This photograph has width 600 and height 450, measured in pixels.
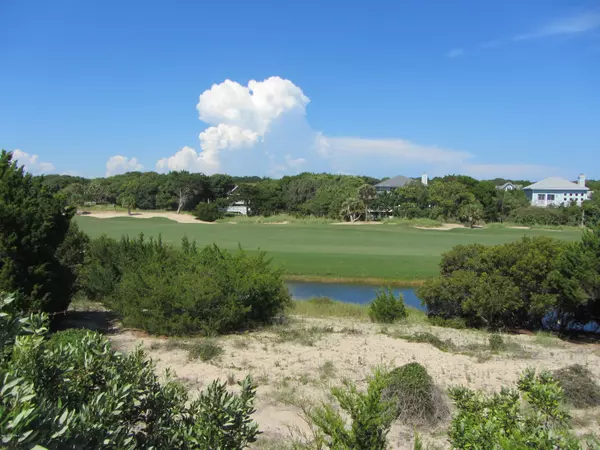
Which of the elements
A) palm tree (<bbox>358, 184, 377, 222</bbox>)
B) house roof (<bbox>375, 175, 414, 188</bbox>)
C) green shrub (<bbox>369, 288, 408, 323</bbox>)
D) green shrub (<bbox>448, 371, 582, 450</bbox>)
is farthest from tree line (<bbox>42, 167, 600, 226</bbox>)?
green shrub (<bbox>448, 371, 582, 450</bbox>)

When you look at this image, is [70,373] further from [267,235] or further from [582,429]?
[267,235]

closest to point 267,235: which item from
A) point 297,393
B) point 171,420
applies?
point 297,393

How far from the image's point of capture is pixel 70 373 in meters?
4.21

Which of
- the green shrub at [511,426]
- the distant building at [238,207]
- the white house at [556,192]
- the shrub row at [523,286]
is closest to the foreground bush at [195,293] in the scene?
the shrub row at [523,286]

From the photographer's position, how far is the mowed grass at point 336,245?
3628 cm

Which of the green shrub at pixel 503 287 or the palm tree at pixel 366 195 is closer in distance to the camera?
the green shrub at pixel 503 287

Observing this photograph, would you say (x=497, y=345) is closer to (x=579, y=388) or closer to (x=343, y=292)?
(x=579, y=388)

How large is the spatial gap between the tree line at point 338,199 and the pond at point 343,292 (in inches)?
2220

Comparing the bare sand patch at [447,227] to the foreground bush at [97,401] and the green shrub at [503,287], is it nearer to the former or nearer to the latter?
the green shrub at [503,287]

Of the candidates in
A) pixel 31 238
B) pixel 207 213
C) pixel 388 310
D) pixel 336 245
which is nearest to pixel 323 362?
pixel 388 310

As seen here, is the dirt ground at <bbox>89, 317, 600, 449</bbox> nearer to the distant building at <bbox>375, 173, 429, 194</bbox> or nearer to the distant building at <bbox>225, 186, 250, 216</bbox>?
the distant building at <bbox>225, 186, 250, 216</bbox>

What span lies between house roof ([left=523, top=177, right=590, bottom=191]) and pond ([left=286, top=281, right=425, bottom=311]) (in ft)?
348

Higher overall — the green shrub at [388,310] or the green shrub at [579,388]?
the green shrub at [579,388]

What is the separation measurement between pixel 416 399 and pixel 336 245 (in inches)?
1754
